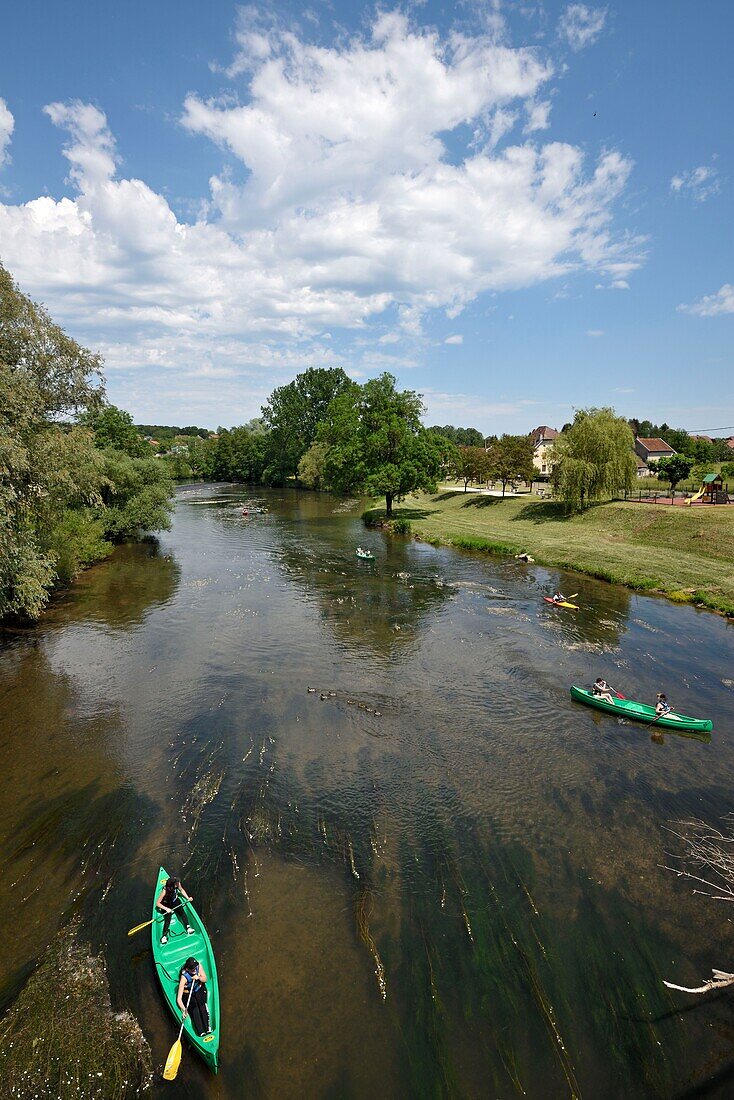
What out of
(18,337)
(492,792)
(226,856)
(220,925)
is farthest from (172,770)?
(18,337)

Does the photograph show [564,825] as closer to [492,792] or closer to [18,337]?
[492,792]

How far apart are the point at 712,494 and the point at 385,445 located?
42.6 metres

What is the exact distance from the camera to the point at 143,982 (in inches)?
512

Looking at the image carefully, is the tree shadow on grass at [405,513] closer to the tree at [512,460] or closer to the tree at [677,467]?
the tree at [512,460]

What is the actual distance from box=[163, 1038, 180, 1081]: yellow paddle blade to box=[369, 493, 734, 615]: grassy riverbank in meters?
41.7

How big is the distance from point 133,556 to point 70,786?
43.5 metres

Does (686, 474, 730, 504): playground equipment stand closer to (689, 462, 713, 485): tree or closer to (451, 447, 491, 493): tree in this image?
(689, 462, 713, 485): tree

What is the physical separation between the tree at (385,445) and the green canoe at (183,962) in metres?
65.3

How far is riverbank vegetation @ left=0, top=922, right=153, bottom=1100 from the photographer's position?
1098 cm

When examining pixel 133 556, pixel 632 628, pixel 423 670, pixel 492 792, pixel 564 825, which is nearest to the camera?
pixel 564 825

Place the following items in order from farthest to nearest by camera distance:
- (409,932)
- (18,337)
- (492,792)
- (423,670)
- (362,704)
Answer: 1. (18,337)
2. (423,670)
3. (362,704)
4. (492,792)
5. (409,932)

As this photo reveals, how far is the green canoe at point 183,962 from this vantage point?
441 inches

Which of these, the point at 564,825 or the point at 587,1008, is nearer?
the point at 587,1008

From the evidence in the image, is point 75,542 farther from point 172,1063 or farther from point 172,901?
point 172,1063
